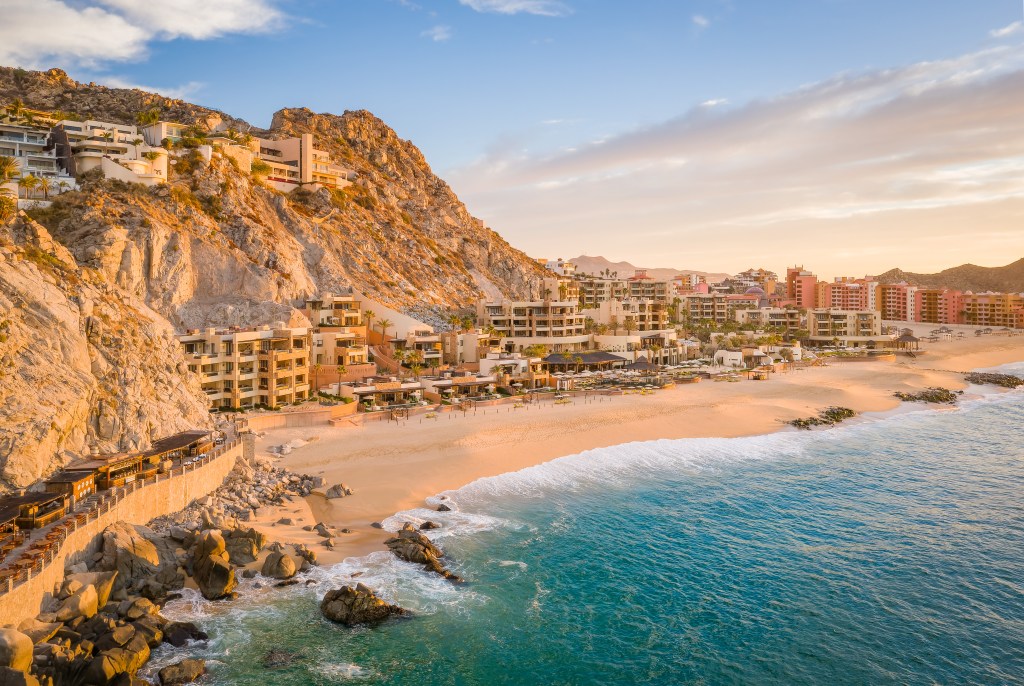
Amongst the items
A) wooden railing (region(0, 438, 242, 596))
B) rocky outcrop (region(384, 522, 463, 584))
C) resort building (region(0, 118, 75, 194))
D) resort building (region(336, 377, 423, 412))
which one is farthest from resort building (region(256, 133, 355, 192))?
rocky outcrop (region(384, 522, 463, 584))

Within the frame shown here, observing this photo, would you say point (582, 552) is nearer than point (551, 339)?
Yes

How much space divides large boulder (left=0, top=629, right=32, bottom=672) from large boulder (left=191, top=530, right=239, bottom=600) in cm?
710

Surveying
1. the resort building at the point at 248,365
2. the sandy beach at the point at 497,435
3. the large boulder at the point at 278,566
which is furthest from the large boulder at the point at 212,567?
the resort building at the point at 248,365

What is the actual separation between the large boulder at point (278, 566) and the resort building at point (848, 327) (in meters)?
123

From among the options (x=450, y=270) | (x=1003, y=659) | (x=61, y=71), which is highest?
(x=61, y=71)

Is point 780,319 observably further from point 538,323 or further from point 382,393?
point 382,393

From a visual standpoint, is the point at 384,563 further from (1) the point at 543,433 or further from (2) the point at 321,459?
(1) the point at 543,433

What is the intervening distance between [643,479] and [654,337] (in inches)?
2383

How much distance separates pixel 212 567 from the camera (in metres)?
27.1

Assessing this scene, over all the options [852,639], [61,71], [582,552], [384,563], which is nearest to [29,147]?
[61,71]

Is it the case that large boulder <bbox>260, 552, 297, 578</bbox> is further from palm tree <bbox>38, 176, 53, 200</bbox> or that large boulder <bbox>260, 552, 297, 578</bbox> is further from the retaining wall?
palm tree <bbox>38, 176, 53, 200</bbox>

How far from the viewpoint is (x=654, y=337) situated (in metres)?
103

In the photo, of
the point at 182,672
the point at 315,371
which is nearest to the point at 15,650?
the point at 182,672

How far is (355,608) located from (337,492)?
13664mm
